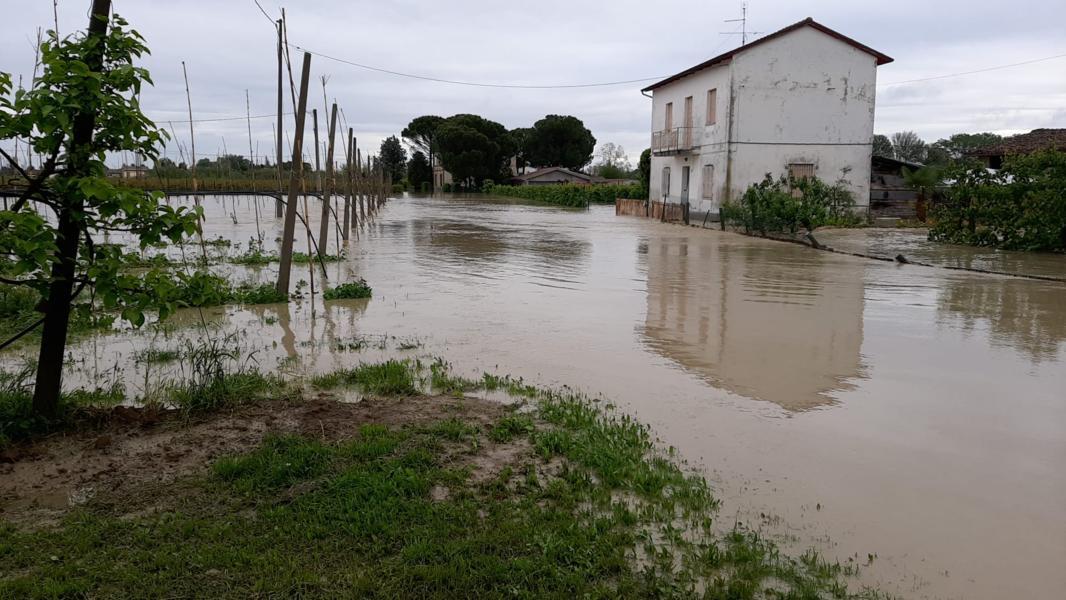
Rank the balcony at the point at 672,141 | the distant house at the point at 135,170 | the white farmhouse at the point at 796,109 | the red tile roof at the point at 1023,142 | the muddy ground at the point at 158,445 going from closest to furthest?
the muddy ground at the point at 158,445, the distant house at the point at 135,170, the white farmhouse at the point at 796,109, the red tile roof at the point at 1023,142, the balcony at the point at 672,141

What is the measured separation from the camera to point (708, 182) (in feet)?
111

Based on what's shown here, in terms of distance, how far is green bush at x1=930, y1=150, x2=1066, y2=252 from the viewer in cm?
1997

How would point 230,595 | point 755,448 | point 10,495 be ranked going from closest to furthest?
point 230,595, point 10,495, point 755,448

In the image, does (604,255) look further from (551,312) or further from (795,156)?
(795,156)

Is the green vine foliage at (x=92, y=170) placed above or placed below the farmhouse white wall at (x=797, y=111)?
below

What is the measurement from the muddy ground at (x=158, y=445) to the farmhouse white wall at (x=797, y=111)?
26967mm

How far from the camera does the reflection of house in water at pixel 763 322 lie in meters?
8.50

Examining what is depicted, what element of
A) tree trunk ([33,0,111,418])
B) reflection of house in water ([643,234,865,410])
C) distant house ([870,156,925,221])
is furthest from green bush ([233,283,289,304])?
distant house ([870,156,925,221])

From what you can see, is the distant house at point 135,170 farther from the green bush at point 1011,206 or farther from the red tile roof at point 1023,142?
the red tile roof at point 1023,142

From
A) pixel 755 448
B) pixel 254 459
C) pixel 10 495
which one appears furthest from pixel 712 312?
pixel 10 495

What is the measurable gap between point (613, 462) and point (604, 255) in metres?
16.3

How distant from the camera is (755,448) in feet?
20.5

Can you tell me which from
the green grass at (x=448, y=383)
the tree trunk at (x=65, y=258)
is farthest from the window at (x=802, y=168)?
the tree trunk at (x=65, y=258)

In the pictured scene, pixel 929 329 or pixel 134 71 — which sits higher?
pixel 134 71
